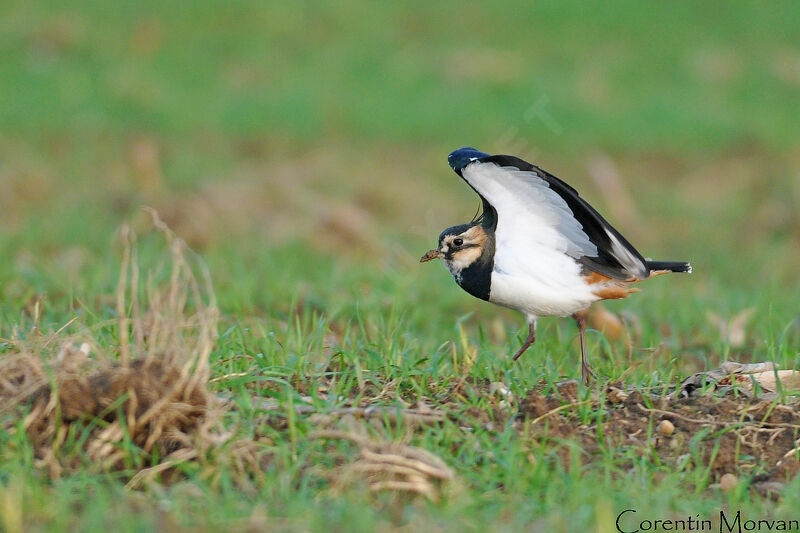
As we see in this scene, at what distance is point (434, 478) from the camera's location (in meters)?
3.54

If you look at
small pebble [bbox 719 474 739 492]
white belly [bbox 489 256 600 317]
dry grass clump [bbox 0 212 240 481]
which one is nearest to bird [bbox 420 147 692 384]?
white belly [bbox 489 256 600 317]

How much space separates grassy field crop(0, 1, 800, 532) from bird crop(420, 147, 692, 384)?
0.30m

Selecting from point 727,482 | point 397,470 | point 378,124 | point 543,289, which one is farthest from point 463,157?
point 378,124

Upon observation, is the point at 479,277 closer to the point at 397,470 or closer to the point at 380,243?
the point at 397,470

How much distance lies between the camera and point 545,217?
15.1 ft

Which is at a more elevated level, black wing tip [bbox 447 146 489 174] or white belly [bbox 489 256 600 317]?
black wing tip [bbox 447 146 489 174]

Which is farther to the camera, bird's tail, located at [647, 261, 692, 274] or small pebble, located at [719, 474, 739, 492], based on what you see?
bird's tail, located at [647, 261, 692, 274]

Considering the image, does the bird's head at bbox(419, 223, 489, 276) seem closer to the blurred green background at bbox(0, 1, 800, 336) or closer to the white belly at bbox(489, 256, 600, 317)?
the white belly at bbox(489, 256, 600, 317)

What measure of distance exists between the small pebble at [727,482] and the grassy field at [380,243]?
4 centimetres

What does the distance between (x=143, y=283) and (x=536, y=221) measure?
273cm

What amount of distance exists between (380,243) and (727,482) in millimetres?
5423

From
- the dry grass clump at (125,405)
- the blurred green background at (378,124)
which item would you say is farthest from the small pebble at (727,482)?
the blurred green background at (378,124)

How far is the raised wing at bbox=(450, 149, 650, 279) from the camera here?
4.37 metres

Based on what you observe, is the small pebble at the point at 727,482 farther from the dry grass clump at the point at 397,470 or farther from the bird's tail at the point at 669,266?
the bird's tail at the point at 669,266
